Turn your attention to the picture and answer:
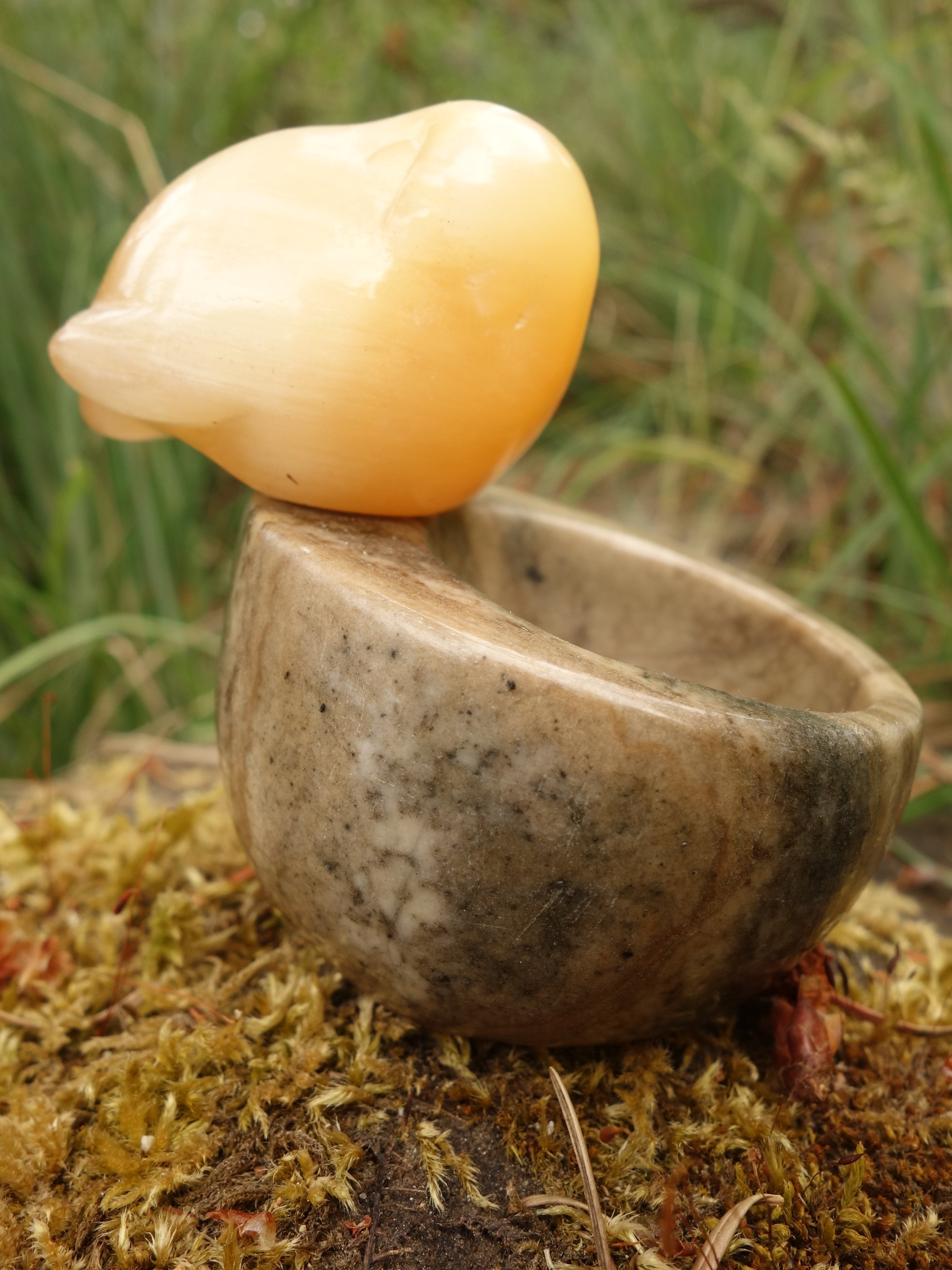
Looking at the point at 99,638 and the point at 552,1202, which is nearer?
the point at 552,1202

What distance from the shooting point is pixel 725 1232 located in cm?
60

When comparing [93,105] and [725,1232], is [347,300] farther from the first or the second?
[93,105]

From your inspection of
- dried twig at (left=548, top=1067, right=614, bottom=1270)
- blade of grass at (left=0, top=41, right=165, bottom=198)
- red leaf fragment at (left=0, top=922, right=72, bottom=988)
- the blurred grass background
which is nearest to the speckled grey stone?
dried twig at (left=548, top=1067, right=614, bottom=1270)

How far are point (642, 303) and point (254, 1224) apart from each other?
224 cm

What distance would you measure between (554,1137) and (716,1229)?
12cm

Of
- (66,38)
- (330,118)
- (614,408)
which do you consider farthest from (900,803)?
(330,118)

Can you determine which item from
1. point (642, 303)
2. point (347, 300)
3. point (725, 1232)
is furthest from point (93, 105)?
point (725, 1232)

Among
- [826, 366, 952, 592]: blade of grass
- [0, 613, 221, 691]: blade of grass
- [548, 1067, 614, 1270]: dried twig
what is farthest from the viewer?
[0, 613, 221, 691]: blade of grass

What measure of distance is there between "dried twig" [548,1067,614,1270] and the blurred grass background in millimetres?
870

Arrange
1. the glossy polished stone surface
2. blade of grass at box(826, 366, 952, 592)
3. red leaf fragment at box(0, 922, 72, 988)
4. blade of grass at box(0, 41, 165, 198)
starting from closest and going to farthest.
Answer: the glossy polished stone surface, red leaf fragment at box(0, 922, 72, 988), blade of grass at box(826, 366, 952, 592), blade of grass at box(0, 41, 165, 198)

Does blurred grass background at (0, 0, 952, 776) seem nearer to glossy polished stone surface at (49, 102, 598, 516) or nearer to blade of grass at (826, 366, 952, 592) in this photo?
blade of grass at (826, 366, 952, 592)

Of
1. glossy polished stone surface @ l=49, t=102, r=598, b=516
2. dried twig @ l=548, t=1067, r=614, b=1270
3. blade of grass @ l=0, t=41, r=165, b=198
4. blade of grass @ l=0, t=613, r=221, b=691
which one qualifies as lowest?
blade of grass @ l=0, t=613, r=221, b=691

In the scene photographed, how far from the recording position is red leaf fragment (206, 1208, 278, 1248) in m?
0.59

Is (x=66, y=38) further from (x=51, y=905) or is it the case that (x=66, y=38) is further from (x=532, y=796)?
(x=532, y=796)
